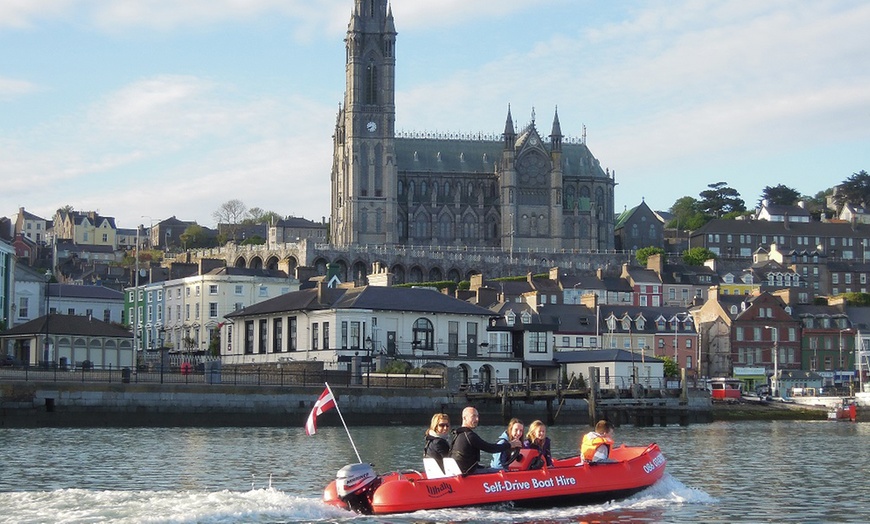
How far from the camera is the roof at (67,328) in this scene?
222 feet

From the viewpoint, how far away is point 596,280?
126 meters

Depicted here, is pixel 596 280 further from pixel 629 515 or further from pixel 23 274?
pixel 629 515

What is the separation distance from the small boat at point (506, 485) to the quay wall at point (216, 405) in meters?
26.8

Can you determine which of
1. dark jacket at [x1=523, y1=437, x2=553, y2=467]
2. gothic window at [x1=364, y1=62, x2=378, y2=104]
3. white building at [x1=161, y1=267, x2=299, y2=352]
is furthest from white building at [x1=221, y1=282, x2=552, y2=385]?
gothic window at [x1=364, y1=62, x2=378, y2=104]

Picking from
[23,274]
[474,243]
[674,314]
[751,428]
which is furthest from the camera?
[474,243]

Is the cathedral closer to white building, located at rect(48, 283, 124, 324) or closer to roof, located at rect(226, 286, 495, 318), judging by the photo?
white building, located at rect(48, 283, 124, 324)

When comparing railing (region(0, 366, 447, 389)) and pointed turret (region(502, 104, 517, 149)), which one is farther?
pointed turret (region(502, 104, 517, 149))

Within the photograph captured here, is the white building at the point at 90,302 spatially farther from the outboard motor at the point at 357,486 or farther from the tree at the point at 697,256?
the outboard motor at the point at 357,486

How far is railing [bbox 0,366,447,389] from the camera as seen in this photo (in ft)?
182

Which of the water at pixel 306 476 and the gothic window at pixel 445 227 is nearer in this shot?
the water at pixel 306 476

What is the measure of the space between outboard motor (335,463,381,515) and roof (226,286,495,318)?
42.3 meters

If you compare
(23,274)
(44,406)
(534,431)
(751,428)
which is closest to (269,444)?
(44,406)

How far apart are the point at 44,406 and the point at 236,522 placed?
28.1 m

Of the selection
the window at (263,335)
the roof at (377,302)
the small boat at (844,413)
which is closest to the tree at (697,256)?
the small boat at (844,413)
